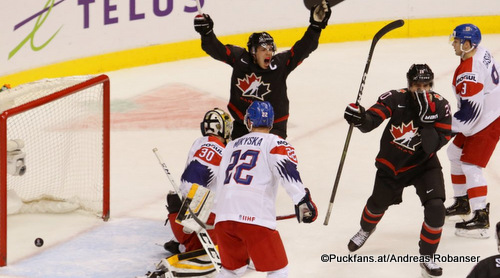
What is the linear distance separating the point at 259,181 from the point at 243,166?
0.10 m

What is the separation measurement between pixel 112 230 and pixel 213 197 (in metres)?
1.08

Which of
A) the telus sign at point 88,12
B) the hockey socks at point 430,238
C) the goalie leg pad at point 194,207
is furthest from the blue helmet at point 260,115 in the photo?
the telus sign at point 88,12

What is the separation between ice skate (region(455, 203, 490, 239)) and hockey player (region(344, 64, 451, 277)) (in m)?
0.68

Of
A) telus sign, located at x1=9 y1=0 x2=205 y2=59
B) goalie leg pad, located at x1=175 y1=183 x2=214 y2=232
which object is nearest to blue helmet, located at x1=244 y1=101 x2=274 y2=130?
goalie leg pad, located at x1=175 y1=183 x2=214 y2=232

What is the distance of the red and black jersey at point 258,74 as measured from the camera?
6223mm

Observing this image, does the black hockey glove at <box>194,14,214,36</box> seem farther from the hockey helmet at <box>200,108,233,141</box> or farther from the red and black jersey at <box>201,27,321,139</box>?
the hockey helmet at <box>200,108,233,141</box>

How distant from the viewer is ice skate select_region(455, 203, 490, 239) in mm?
6055

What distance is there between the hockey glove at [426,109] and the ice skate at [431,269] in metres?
0.75

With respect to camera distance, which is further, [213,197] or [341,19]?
[341,19]

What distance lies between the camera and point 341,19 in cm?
1095

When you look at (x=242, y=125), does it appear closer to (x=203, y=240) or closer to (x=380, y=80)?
(x=203, y=240)

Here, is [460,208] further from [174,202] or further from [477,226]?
[174,202]

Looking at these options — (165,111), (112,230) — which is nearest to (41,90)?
(112,230)

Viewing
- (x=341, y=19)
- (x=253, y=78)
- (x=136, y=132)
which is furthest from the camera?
(x=341, y=19)
